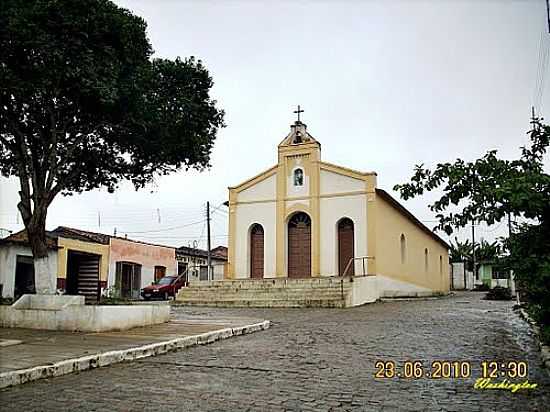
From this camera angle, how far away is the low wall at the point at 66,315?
1088 cm

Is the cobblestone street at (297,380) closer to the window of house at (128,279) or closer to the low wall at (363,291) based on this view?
the low wall at (363,291)

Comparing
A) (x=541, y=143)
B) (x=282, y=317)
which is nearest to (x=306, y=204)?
(x=282, y=317)

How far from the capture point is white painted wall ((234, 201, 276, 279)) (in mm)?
27156

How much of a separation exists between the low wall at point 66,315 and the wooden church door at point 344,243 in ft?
48.7

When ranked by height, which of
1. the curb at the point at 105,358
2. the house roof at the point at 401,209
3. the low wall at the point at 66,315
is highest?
the house roof at the point at 401,209

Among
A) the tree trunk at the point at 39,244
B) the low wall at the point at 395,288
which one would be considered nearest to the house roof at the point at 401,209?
the low wall at the point at 395,288

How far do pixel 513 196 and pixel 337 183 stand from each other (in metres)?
20.6

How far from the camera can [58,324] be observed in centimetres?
1104

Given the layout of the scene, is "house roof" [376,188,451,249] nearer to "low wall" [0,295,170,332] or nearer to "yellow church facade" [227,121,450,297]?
"yellow church facade" [227,121,450,297]

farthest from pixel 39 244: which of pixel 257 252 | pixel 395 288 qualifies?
pixel 395 288

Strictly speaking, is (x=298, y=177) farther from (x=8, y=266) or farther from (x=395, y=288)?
(x=8, y=266)

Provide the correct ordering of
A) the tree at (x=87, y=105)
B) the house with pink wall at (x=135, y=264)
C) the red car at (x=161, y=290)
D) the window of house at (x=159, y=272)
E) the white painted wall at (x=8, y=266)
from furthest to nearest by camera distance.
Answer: the window of house at (x=159, y=272) → the house with pink wall at (x=135, y=264) → the red car at (x=161, y=290) → the white painted wall at (x=8, y=266) → the tree at (x=87, y=105)

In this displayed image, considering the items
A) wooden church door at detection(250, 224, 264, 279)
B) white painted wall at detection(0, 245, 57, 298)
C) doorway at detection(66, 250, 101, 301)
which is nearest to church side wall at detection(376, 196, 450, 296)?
wooden church door at detection(250, 224, 264, 279)

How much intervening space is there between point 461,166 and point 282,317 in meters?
A: 9.91
